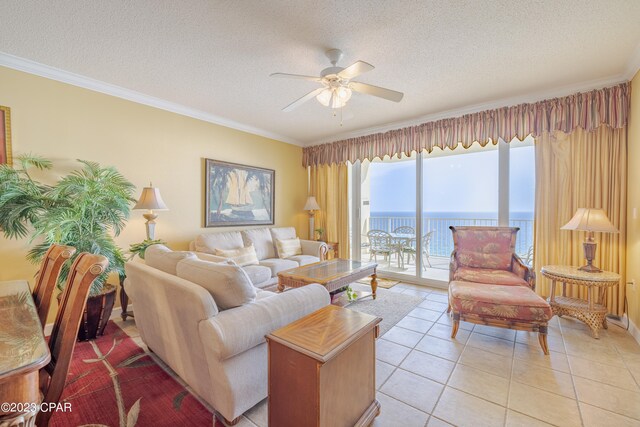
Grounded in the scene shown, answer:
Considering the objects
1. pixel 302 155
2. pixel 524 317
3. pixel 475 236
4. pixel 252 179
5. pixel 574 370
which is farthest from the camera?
pixel 302 155

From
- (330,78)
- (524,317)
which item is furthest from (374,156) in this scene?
(524,317)

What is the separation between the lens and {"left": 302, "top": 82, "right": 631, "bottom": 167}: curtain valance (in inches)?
109

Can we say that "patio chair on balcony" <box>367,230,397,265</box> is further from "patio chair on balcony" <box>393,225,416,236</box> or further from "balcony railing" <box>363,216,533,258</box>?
"patio chair on balcony" <box>393,225,416,236</box>

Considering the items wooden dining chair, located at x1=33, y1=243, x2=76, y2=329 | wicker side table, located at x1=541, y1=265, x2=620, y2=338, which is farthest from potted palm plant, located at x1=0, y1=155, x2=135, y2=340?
wicker side table, located at x1=541, y1=265, x2=620, y2=338

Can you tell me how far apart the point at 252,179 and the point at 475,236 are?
11.2 feet

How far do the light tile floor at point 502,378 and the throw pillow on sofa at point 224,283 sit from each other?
2.24ft

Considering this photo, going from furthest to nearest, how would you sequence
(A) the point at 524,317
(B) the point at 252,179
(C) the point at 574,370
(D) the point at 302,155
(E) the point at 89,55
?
1. (D) the point at 302,155
2. (B) the point at 252,179
3. (E) the point at 89,55
4. (A) the point at 524,317
5. (C) the point at 574,370

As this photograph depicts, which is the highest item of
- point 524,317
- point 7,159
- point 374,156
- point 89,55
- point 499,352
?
point 89,55

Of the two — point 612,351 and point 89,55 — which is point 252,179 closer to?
point 89,55

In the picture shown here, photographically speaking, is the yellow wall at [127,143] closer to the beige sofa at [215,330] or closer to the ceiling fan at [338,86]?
the beige sofa at [215,330]

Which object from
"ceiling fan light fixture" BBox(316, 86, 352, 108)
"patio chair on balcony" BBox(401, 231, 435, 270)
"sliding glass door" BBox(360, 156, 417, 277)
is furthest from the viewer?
"sliding glass door" BBox(360, 156, 417, 277)

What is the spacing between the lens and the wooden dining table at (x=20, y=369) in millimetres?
750

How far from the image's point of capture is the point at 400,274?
4.48 m

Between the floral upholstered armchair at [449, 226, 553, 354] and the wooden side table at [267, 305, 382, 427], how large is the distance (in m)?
1.41
